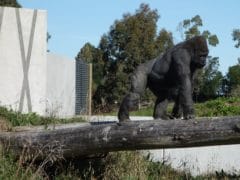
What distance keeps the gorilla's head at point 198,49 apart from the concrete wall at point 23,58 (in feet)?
26.9

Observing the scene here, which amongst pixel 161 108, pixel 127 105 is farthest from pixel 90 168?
pixel 161 108

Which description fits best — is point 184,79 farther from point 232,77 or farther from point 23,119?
point 232,77

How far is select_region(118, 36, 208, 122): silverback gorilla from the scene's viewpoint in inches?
335

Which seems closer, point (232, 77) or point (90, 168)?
point (90, 168)

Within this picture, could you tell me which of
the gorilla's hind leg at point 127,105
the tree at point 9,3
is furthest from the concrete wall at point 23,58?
the tree at point 9,3

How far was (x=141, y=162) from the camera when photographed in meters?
9.71

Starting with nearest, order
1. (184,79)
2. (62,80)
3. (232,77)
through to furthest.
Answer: (184,79), (62,80), (232,77)

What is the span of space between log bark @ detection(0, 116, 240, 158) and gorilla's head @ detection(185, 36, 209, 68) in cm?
148

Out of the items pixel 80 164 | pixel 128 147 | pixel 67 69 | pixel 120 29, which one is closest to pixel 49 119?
pixel 80 164

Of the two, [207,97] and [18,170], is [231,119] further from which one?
[207,97]

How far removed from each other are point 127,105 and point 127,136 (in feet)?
3.23

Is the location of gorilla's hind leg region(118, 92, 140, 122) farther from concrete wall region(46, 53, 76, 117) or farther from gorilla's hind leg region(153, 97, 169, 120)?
concrete wall region(46, 53, 76, 117)

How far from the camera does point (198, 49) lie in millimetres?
8664

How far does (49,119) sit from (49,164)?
2713mm
